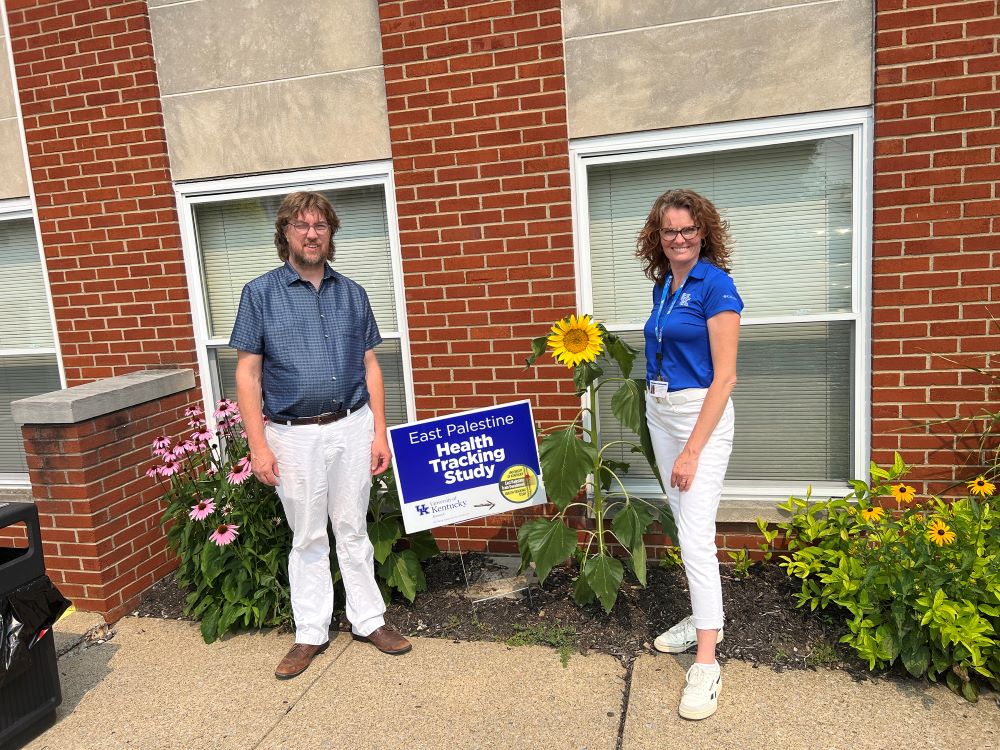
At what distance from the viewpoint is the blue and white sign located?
11.7ft

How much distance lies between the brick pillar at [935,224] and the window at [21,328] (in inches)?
198

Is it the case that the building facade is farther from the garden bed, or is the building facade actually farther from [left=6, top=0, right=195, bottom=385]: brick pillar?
the garden bed

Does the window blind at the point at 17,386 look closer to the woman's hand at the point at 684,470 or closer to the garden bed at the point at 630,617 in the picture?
the garden bed at the point at 630,617

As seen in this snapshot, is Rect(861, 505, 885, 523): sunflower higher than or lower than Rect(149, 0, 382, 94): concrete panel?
lower

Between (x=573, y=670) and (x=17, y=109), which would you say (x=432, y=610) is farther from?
(x=17, y=109)

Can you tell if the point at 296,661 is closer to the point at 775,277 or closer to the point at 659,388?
the point at 659,388

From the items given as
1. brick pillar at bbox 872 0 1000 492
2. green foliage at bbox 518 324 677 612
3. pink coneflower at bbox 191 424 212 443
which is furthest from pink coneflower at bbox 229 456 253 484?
brick pillar at bbox 872 0 1000 492

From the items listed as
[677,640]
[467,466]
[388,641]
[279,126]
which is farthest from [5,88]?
[677,640]

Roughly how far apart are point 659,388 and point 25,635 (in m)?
2.69

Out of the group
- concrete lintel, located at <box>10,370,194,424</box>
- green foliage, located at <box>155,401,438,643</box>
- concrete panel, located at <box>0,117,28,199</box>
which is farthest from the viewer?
concrete panel, located at <box>0,117,28,199</box>

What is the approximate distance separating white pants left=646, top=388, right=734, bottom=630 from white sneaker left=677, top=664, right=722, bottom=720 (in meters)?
0.17

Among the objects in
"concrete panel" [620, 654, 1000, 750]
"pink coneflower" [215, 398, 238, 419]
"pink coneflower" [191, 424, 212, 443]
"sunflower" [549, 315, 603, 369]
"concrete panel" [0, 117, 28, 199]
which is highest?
"concrete panel" [0, 117, 28, 199]

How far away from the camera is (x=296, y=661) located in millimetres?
3303

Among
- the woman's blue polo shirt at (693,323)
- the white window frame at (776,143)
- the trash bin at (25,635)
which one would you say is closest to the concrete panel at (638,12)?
the white window frame at (776,143)
